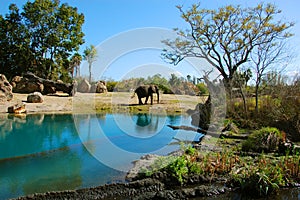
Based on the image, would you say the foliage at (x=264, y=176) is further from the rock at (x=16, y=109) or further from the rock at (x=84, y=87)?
the rock at (x=84, y=87)

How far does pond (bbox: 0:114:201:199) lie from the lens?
5.06 meters

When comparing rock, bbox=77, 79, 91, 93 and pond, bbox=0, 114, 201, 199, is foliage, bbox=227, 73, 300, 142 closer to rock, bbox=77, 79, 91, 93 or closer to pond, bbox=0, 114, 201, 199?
pond, bbox=0, 114, 201, 199

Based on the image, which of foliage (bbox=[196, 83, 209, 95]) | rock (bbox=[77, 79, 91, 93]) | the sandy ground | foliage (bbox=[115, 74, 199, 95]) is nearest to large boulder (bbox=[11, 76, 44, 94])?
the sandy ground

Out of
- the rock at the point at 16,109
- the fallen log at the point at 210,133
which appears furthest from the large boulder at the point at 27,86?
the fallen log at the point at 210,133

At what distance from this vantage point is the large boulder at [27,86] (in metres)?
20.3

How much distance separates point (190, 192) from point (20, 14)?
83.3 feet

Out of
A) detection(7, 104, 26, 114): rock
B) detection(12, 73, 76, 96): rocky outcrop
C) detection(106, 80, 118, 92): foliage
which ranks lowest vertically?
detection(7, 104, 26, 114): rock

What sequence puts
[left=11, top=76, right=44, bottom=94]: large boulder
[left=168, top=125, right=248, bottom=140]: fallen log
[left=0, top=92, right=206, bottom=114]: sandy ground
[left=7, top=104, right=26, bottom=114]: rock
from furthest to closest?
[left=11, top=76, right=44, bottom=94]: large boulder < [left=0, top=92, right=206, bottom=114]: sandy ground < [left=7, top=104, right=26, bottom=114]: rock < [left=168, top=125, right=248, bottom=140]: fallen log

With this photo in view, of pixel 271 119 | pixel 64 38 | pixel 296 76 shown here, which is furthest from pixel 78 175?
pixel 64 38

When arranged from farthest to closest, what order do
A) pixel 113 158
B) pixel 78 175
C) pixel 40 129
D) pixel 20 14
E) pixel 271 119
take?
pixel 20 14 < pixel 40 129 < pixel 271 119 < pixel 113 158 < pixel 78 175

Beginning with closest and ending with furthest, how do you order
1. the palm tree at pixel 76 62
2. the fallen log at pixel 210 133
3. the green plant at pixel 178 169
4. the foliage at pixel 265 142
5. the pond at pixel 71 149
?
the green plant at pixel 178 169, the pond at pixel 71 149, the foliage at pixel 265 142, the fallen log at pixel 210 133, the palm tree at pixel 76 62

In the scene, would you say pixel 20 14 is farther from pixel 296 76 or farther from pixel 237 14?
pixel 296 76

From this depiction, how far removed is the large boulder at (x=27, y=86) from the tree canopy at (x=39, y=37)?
447 cm

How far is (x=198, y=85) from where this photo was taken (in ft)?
52.2
